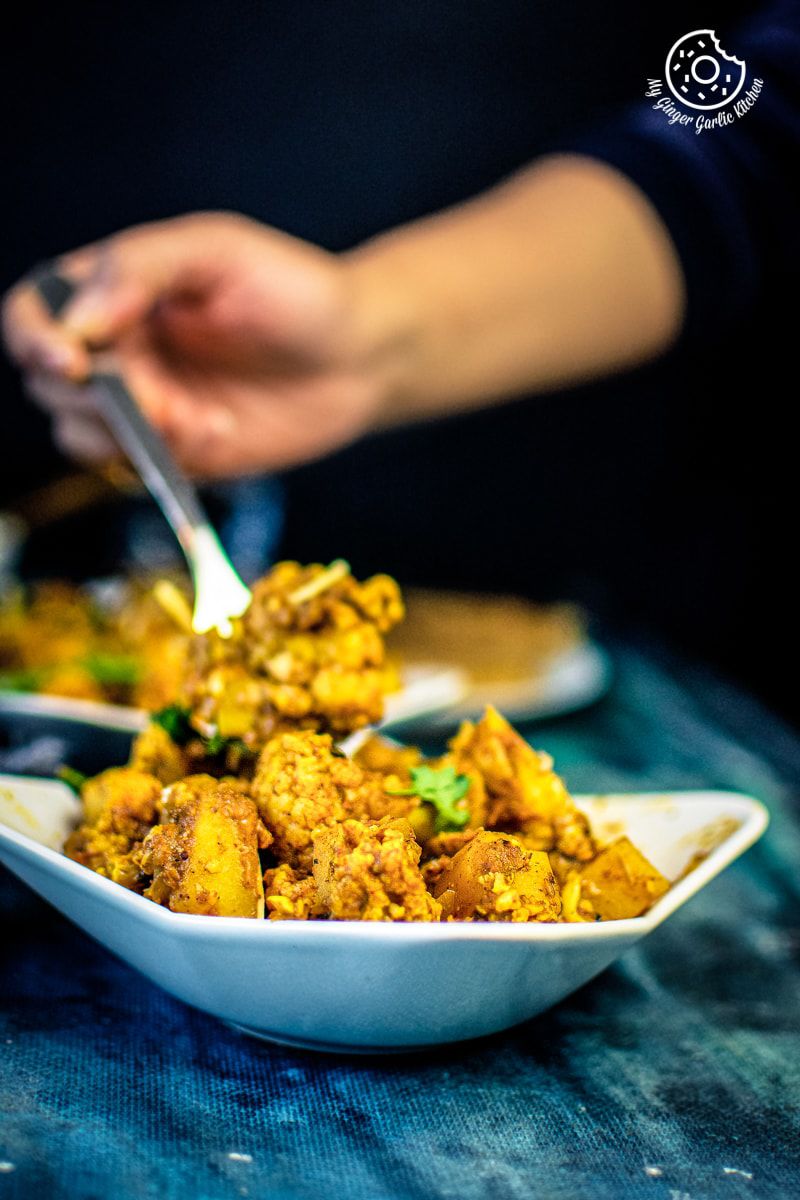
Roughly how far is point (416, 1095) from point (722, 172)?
6.23 feet

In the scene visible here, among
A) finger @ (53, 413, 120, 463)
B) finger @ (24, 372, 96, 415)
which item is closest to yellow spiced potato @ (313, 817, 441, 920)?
finger @ (24, 372, 96, 415)

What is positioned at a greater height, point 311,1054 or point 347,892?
point 347,892

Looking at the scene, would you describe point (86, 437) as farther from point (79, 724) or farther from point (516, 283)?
point (516, 283)

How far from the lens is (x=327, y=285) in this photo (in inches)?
77.6

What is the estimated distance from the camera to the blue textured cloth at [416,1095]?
2.76 ft

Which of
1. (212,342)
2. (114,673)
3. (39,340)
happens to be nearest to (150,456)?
(39,340)

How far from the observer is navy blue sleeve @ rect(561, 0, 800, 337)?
7.13 ft

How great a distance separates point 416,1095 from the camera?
962 mm

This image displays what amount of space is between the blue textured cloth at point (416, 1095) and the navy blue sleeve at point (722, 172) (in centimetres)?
145

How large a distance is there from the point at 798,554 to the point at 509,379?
1.92 m

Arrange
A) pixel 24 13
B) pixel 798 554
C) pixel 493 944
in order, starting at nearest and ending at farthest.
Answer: pixel 493 944
pixel 798 554
pixel 24 13

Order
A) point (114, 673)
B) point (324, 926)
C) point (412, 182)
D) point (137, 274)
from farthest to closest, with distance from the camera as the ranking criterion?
point (412, 182) < point (114, 673) < point (137, 274) < point (324, 926)

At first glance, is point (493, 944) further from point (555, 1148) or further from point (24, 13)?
point (24, 13)

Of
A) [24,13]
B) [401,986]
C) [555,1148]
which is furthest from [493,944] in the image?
[24,13]
